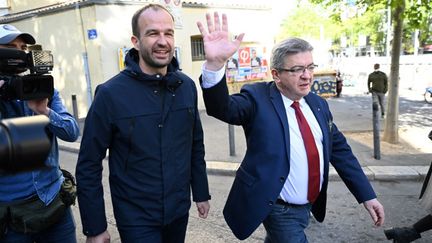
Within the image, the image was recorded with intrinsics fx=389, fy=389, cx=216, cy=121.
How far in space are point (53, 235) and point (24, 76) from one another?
101 centimetres

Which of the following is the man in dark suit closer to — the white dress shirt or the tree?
the white dress shirt

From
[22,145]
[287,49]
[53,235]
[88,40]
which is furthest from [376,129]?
[88,40]

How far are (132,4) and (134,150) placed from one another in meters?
9.92

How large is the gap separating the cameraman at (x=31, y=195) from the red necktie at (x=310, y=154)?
→ 4.49 ft

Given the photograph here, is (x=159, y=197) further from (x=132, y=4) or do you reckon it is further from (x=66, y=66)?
(x=66, y=66)

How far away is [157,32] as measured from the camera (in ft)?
6.92

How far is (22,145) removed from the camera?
2.42 ft

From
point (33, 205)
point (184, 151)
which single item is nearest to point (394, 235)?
point (184, 151)

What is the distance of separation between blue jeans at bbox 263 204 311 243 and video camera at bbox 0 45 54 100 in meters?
1.48

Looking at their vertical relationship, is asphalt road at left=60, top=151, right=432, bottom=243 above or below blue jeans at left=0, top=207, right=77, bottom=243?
below

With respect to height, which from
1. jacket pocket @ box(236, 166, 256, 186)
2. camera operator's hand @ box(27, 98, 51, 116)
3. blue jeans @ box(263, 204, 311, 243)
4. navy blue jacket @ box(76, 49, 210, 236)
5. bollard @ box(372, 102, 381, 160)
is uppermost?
camera operator's hand @ box(27, 98, 51, 116)

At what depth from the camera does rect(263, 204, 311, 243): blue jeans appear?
2373 millimetres

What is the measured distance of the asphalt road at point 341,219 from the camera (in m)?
3.90

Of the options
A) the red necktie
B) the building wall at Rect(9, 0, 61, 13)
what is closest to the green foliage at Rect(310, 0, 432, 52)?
the red necktie
